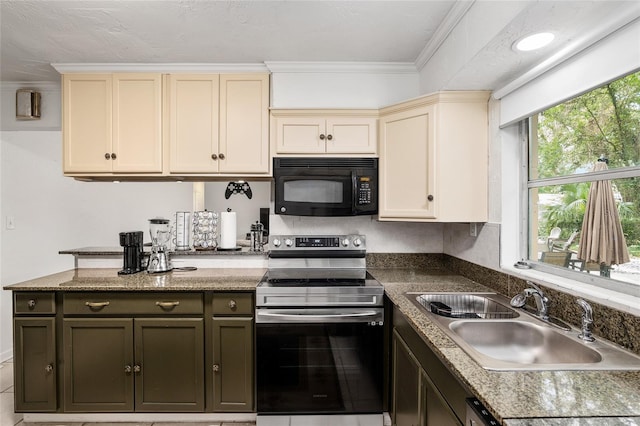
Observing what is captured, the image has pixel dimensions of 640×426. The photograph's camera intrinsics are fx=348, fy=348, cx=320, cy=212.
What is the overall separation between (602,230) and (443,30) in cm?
131

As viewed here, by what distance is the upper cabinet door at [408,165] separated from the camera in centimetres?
220

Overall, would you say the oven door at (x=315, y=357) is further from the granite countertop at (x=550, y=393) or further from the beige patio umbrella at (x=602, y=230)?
the beige patio umbrella at (x=602, y=230)

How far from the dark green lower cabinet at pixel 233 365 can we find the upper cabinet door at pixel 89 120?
1442mm

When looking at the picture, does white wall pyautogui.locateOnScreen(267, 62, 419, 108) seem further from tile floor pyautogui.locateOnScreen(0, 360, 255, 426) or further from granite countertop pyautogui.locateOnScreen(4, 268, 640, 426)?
tile floor pyautogui.locateOnScreen(0, 360, 255, 426)

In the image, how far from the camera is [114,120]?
2.47 metres

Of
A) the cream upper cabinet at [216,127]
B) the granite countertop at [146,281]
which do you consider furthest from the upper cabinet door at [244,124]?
the granite countertop at [146,281]

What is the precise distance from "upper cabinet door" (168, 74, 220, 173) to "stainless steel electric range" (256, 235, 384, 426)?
3.38 ft

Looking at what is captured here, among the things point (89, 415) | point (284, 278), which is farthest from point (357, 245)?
point (89, 415)

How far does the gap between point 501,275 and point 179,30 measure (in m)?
2.33

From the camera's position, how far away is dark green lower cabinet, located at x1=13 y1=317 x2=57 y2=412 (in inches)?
84.4

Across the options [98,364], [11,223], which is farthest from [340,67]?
[11,223]

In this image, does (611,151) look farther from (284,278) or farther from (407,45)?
(284,278)

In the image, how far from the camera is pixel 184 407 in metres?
2.17

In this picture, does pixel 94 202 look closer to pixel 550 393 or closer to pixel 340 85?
pixel 340 85
